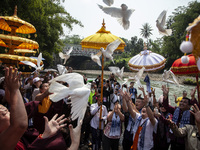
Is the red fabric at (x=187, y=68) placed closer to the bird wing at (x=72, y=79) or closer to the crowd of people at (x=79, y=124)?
the crowd of people at (x=79, y=124)

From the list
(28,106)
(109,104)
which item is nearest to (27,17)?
(109,104)

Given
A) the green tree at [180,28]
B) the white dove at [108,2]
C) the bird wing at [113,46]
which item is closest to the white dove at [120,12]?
the white dove at [108,2]

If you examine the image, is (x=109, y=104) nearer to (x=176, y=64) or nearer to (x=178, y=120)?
(x=178, y=120)

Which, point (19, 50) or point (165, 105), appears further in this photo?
point (19, 50)

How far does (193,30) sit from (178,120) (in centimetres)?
235

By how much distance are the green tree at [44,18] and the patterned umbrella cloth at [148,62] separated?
6.51 metres

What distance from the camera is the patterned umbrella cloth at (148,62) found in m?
4.11

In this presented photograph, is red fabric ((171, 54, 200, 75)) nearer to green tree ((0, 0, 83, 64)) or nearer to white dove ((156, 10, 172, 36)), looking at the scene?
white dove ((156, 10, 172, 36))

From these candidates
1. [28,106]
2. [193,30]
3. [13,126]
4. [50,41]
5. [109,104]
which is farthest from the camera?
[50,41]

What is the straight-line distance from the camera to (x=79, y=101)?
182 cm

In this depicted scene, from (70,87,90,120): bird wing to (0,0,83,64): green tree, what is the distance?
785 centimetres

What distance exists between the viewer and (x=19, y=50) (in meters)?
5.31

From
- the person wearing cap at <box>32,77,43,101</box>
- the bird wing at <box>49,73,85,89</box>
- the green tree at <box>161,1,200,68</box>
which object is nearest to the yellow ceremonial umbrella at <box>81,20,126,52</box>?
the person wearing cap at <box>32,77,43,101</box>

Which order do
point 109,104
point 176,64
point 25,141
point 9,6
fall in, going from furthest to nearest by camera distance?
point 9,6, point 109,104, point 176,64, point 25,141
